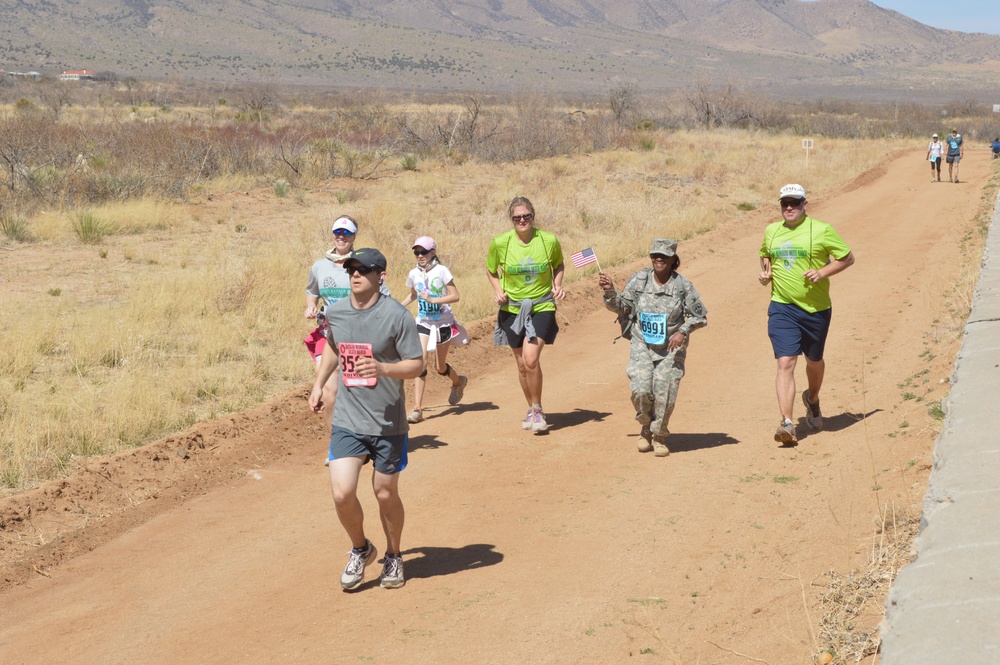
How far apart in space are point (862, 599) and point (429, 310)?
509 centimetres

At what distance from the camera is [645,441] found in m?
8.63

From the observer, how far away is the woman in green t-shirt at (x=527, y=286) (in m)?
8.83

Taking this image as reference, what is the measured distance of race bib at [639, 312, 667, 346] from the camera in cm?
795

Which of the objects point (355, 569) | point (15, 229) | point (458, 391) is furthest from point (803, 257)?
point (15, 229)

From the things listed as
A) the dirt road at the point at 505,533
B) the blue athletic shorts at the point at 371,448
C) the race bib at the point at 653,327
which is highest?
the race bib at the point at 653,327

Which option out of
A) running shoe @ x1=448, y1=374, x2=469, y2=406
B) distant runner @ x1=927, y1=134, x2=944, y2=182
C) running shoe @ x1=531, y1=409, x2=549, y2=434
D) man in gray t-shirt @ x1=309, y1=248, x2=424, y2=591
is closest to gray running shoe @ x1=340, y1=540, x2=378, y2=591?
man in gray t-shirt @ x1=309, y1=248, x2=424, y2=591

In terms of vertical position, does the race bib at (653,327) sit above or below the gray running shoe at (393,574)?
above

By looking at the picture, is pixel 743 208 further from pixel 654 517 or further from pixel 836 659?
pixel 836 659

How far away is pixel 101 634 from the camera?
5.79 meters

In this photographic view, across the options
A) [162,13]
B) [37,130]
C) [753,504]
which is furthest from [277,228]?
[162,13]

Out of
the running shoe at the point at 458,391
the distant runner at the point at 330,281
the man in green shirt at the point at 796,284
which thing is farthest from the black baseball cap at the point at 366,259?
the running shoe at the point at 458,391

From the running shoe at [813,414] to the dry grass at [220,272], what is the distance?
5085 millimetres

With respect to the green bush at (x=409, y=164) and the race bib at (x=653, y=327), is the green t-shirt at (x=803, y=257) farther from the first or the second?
the green bush at (x=409, y=164)

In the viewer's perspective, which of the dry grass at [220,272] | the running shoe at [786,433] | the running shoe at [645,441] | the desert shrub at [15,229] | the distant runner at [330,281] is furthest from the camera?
the desert shrub at [15,229]
